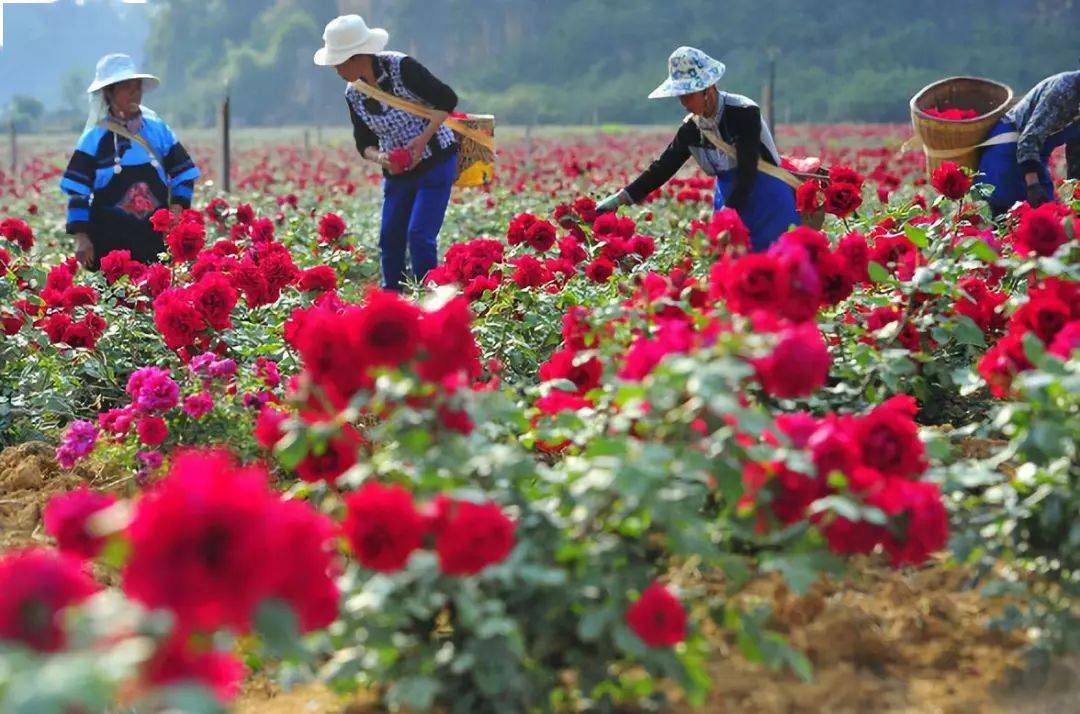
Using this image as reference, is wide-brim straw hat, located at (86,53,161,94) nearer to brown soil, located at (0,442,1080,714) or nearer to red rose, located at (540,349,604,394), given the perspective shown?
red rose, located at (540,349,604,394)

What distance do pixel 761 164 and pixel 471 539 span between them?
160 inches

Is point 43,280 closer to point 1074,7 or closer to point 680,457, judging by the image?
point 680,457

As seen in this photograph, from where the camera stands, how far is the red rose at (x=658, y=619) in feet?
6.50

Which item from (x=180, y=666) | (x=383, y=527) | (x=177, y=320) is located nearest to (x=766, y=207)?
(x=177, y=320)

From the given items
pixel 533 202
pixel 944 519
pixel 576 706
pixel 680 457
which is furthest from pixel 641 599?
pixel 533 202

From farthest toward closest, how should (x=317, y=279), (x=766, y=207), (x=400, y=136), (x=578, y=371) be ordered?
(x=400, y=136)
(x=766, y=207)
(x=317, y=279)
(x=578, y=371)

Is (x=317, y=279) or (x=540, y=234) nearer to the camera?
(x=317, y=279)

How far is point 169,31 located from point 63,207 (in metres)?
75.8

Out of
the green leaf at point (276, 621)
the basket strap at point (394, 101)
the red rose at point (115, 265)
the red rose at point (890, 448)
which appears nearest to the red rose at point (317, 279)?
the red rose at point (115, 265)

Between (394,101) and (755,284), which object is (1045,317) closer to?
(755,284)

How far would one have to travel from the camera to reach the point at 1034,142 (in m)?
5.96

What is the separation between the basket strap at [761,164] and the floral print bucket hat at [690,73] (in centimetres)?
22

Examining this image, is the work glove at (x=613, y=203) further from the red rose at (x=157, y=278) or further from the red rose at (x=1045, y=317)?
the red rose at (x=1045, y=317)

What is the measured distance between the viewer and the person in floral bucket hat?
17.5ft
